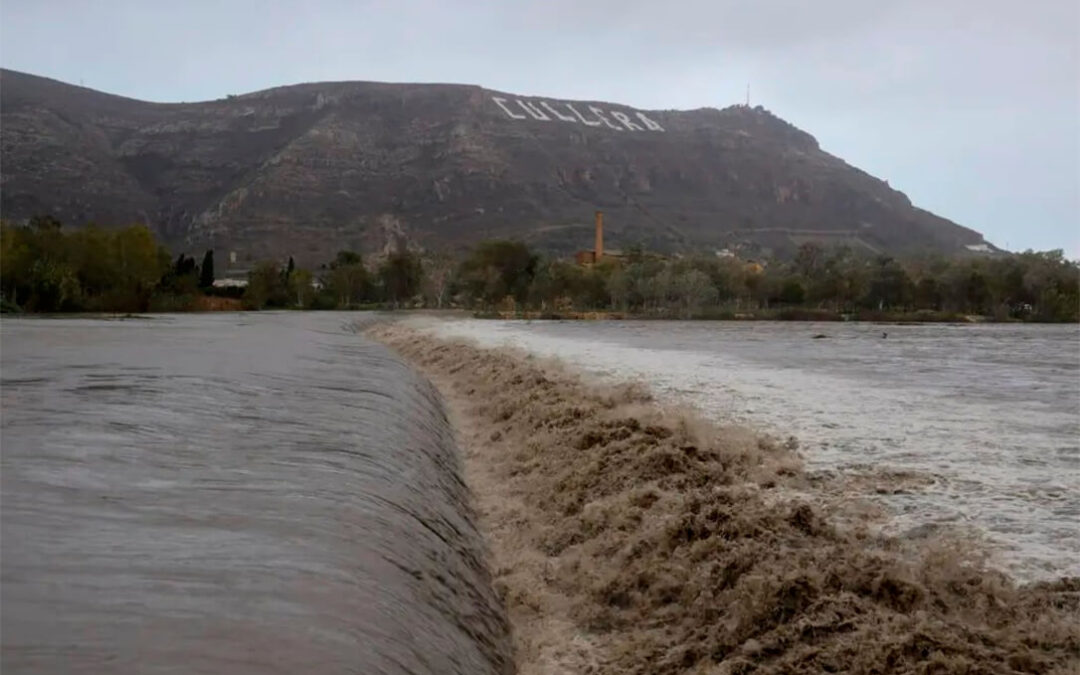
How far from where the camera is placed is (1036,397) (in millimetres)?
18000

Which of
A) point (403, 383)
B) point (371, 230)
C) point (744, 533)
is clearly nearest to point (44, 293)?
point (403, 383)

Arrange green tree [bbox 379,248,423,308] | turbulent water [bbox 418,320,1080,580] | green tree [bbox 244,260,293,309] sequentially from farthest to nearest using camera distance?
green tree [bbox 379,248,423,308] < green tree [bbox 244,260,293,309] < turbulent water [bbox 418,320,1080,580]

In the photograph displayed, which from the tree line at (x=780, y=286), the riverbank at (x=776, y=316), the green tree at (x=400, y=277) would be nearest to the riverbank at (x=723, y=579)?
the riverbank at (x=776, y=316)

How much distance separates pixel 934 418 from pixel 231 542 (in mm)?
11757

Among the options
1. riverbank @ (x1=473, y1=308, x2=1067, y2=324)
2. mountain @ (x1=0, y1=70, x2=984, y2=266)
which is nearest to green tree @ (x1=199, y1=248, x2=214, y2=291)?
riverbank @ (x1=473, y1=308, x2=1067, y2=324)

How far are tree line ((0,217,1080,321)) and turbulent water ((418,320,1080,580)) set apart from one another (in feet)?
164

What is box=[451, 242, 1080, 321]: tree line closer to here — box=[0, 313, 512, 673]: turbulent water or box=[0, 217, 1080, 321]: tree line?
box=[0, 217, 1080, 321]: tree line

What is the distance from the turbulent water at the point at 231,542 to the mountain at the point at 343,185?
131 meters

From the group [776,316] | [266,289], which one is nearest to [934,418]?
[776,316]

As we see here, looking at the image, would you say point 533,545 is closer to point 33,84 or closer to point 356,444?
point 356,444

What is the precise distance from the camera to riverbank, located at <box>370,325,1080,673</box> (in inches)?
207

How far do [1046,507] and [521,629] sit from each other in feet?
15.7

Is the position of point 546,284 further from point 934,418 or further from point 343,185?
point 934,418

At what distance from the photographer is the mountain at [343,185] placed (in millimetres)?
145000
